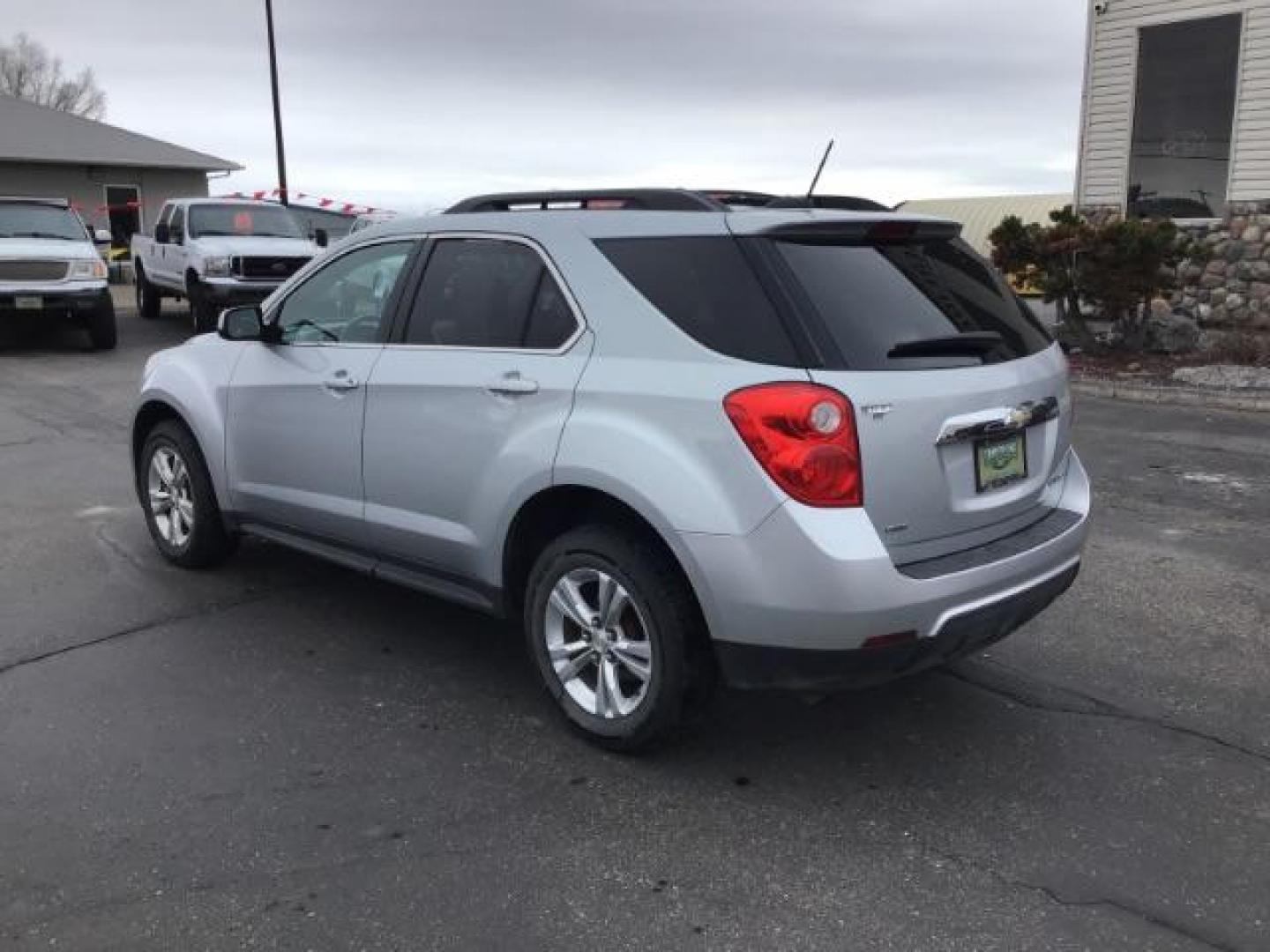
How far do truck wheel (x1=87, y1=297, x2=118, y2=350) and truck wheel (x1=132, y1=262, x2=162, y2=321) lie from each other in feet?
11.8

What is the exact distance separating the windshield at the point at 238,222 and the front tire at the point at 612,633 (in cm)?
1405

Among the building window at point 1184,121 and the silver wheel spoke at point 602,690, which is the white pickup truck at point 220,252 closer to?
the building window at point 1184,121

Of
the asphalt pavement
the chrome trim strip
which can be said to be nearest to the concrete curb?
the asphalt pavement

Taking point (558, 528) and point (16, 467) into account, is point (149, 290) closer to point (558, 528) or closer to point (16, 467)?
point (16, 467)

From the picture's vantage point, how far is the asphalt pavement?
2.93 meters

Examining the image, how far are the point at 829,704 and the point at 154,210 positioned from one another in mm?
32745

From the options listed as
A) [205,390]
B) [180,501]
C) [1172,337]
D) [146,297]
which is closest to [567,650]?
[205,390]

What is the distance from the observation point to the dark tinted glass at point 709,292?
3.40 m

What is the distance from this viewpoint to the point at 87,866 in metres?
3.15

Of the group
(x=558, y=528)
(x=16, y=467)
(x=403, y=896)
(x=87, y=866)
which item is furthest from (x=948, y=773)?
(x=16, y=467)

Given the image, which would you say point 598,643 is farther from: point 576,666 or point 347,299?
point 347,299

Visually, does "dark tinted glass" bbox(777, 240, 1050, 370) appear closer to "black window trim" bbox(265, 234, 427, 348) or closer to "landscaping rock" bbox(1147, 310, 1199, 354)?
"black window trim" bbox(265, 234, 427, 348)

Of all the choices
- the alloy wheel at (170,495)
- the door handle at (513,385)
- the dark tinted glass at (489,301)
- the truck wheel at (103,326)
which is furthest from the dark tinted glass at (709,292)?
the truck wheel at (103,326)

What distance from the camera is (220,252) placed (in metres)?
15.3
